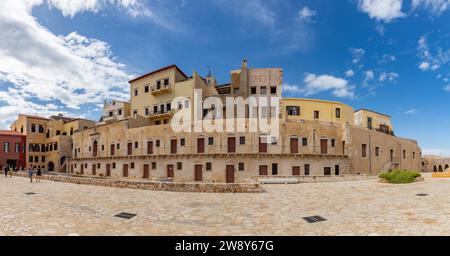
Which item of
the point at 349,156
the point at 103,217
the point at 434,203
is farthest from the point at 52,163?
the point at 434,203

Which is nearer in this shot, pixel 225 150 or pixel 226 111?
pixel 225 150

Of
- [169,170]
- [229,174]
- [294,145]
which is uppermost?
[294,145]

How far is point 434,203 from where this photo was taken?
11.1 meters

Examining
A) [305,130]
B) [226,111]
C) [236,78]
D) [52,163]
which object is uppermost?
[236,78]

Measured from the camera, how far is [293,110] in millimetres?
38625

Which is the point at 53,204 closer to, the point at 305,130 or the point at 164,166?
the point at 164,166

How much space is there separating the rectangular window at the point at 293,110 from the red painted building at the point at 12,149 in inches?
2210

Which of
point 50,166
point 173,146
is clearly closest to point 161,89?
point 173,146

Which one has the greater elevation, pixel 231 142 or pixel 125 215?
pixel 231 142

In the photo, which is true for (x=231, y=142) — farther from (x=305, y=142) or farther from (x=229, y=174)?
(x=305, y=142)

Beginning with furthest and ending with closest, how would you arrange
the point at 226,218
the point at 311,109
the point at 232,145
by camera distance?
the point at 311,109, the point at 232,145, the point at 226,218

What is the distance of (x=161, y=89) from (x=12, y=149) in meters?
37.4

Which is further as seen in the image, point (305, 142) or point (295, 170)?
point (305, 142)

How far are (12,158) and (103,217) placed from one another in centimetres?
5737
